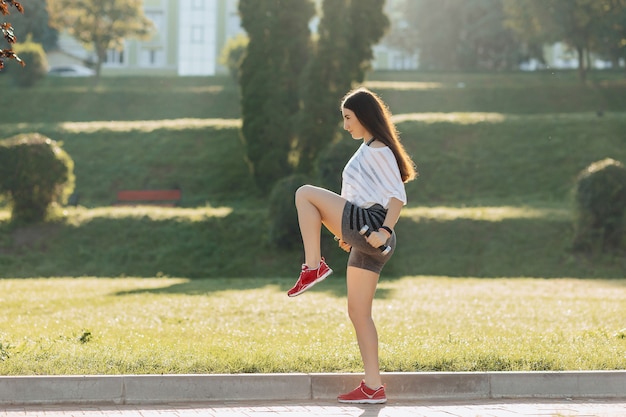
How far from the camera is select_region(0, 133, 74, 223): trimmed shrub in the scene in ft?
82.4

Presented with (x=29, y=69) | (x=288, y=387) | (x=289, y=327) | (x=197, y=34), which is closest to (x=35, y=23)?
(x=197, y=34)

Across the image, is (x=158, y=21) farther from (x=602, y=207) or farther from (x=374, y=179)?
(x=374, y=179)

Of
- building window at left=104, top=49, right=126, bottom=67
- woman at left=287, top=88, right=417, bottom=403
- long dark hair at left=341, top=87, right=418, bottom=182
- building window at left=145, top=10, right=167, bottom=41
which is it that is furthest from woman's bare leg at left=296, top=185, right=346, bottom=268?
building window at left=104, top=49, right=126, bottom=67

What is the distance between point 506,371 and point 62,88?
149ft

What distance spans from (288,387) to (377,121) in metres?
2.07

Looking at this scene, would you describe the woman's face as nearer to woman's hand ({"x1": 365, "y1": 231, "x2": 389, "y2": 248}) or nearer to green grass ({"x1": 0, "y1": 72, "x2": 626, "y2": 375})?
woman's hand ({"x1": 365, "y1": 231, "x2": 389, "y2": 248})

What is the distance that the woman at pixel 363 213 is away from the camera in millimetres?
6949

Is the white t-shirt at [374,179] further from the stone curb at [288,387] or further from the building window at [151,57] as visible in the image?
the building window at [151,57]

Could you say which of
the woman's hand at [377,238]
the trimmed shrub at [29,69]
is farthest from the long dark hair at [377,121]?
the trimmed shrub at [29,69]

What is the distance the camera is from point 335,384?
7742 millimetres

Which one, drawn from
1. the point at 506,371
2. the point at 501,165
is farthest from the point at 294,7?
the point at 506,371

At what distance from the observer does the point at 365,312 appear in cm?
726

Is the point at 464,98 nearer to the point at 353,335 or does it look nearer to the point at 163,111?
the point at 163,111

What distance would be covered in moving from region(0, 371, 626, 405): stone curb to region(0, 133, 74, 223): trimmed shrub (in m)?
18.4
